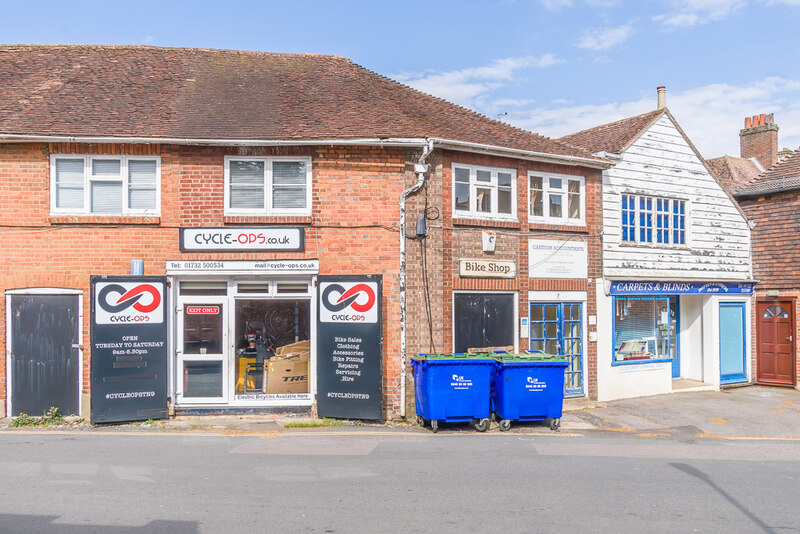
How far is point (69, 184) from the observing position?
1105 cm

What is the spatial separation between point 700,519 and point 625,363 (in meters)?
8.10

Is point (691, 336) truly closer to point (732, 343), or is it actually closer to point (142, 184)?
point (732, 343)

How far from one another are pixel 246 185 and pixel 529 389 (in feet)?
19.8

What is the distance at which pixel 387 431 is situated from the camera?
1020 centimetres

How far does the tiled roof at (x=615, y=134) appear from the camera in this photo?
14352 millimetres

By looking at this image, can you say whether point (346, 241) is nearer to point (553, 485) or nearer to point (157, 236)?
point (157, 236)

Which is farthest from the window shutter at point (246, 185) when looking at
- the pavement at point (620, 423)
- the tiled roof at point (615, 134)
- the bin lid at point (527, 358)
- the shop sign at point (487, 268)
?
the tiled roof at point (615, 134)

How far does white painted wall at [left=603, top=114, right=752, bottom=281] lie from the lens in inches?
547

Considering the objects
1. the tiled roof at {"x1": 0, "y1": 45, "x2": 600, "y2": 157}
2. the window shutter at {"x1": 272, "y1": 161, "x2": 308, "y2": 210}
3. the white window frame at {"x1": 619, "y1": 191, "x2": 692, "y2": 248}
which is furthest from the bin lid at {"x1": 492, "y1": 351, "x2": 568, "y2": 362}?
the white window frame at {"x1": 619, "y1": 191, "x2": 692, "y2": 248}

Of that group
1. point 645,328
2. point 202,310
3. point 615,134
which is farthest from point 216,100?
point 645,328

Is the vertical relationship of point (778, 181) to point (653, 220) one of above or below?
above

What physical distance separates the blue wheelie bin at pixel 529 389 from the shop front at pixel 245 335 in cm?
333

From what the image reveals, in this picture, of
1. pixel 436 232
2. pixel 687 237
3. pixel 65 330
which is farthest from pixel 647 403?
pixel 65 330

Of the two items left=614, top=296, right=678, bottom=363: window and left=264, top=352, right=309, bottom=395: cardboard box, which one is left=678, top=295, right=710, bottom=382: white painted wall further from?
left=264, top=352, right=309, bottom=395: cardboard box
